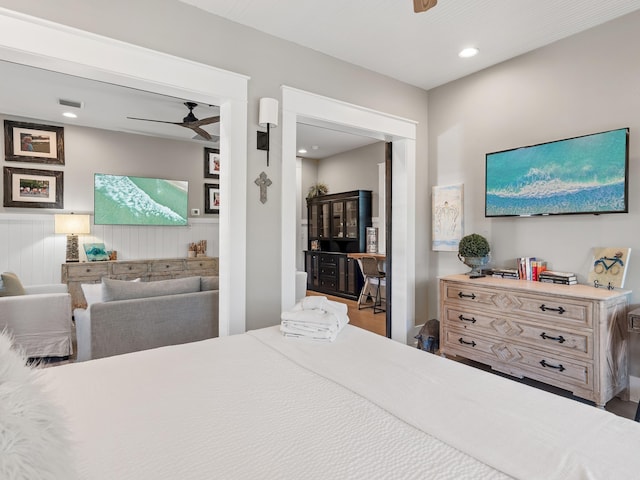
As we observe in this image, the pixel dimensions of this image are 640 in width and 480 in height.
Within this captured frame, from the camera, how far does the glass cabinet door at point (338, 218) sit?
6.55 metres

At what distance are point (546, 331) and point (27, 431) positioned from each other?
2848 millimetres

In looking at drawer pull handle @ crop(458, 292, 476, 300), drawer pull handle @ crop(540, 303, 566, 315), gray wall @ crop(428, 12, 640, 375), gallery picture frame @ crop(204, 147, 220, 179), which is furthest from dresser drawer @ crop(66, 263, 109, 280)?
drawer pull handle @ crop(540, 303, 566, 315)

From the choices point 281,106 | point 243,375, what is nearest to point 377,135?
point 281,106

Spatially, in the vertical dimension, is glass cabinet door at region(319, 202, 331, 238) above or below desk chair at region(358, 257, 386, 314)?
above

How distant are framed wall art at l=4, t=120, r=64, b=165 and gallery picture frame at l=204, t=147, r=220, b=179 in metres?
2.00

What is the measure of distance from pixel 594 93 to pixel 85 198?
19.5 feet

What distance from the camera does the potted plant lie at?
3.13 m

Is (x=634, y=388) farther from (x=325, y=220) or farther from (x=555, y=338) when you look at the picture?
(x=325, y=220)

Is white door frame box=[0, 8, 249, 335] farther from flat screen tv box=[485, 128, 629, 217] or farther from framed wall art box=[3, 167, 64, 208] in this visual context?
framed wall art box=[3, 167, 64, 208]

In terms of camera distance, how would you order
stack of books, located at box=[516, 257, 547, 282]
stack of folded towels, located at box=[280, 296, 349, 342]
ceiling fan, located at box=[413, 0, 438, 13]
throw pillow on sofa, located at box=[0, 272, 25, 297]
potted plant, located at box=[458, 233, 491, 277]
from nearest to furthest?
ceiling fan, located at box=[413, 0, 438, 13], stack of folded towels, located at box=[280, 296, 349, 342], stack of books, located at box=[516, 257, 547, 282], potted plant, located at box=[458, 233, 491, 277], throw pillow on sofa, located at box=[0, 272, 25, 297]

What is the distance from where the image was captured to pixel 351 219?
634 centimetres

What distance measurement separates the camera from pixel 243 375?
136 centimetres

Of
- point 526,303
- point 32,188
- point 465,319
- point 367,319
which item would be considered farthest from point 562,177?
point 32,188

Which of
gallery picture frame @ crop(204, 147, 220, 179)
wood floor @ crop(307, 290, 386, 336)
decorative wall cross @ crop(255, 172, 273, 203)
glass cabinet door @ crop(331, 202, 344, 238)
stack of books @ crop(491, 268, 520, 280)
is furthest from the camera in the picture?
glass cabinet door @ crop(331, 202, 344, 238)
